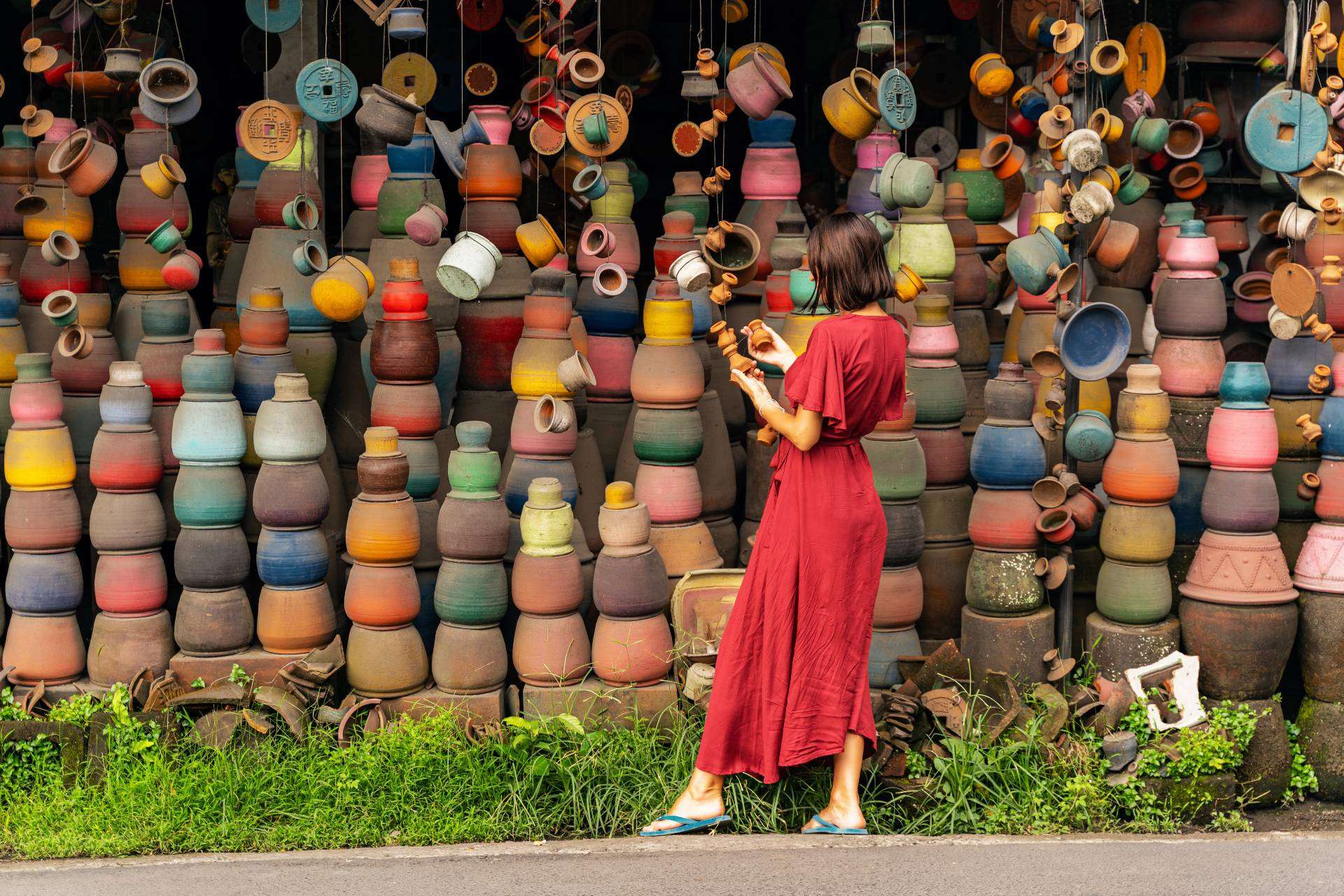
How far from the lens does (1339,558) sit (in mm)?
4566

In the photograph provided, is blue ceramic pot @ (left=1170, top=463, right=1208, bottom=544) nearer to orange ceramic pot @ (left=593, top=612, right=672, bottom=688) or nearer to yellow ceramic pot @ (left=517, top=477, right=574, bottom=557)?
orange ceramic pot @ (left=593, top=612, right=672, bottom=688)

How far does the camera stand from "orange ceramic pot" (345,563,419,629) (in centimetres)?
436

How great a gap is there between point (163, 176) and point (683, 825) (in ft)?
8.20

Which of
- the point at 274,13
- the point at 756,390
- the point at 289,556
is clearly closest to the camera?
the point at 756,390

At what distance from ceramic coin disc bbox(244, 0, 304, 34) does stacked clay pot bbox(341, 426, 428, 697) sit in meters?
1.36

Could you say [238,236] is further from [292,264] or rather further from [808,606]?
[808,606]

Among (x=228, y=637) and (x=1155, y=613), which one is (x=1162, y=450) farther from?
(x=228, y=637)

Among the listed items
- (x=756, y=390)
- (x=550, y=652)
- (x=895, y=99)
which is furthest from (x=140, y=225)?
(x=895, y=99)

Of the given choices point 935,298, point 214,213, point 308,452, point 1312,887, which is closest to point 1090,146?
point 935,298

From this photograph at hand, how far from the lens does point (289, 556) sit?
4.44 m

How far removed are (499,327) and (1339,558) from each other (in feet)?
8.77

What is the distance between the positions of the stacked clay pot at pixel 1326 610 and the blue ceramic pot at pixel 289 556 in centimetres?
292

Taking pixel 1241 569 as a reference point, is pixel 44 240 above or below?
above

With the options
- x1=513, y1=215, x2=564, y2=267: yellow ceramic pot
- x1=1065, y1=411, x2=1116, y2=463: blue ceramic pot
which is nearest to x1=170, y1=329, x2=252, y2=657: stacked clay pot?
x1=513, y1=215, x2=564, y2=267: yellow ceramic pot
